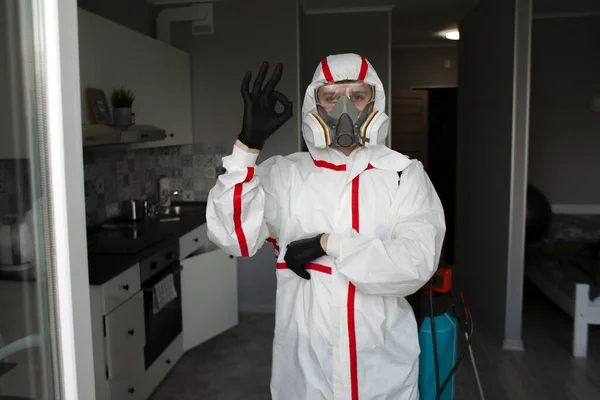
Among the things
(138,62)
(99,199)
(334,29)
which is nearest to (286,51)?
A: (334,29)

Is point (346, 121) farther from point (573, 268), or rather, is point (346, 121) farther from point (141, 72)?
point (573, 268)

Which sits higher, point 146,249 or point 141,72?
point 141,72

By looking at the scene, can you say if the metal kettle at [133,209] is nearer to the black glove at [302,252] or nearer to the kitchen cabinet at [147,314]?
the kitchen cabinet at [147,314]

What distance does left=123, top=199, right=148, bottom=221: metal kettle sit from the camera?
11.6 ft

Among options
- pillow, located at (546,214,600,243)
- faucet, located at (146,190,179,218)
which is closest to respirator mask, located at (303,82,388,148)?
faucet, located at (146,190,179,218)

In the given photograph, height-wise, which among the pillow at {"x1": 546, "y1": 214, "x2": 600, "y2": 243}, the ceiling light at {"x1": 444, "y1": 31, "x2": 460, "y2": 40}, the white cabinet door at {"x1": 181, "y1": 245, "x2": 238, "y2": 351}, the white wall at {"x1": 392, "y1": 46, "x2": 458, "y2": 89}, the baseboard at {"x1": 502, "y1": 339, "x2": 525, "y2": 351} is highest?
the ceiling light at {"x1": 444, "y1": 31, "x2": 460, "y2": 40}

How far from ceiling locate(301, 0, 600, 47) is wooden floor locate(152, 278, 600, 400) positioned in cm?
249

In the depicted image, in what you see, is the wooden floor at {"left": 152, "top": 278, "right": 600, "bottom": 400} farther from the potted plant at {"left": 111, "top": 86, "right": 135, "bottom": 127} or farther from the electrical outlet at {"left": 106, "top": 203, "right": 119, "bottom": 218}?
the potted plant at {"left": 111, "top": 86, "right": 135, "bottom": 127}

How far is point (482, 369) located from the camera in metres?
3.20

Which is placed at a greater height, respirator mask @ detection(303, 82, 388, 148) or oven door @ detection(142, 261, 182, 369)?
respirator mask @ detection(303, 82, 388, 148)

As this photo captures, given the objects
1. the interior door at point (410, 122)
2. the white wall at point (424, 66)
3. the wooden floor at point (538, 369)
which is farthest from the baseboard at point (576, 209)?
the white wall at point (424, 66)

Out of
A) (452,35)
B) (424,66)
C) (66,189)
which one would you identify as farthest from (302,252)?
(424,66)

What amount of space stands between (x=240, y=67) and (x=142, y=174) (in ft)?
3.45

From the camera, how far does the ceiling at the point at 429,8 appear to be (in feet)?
14.2
